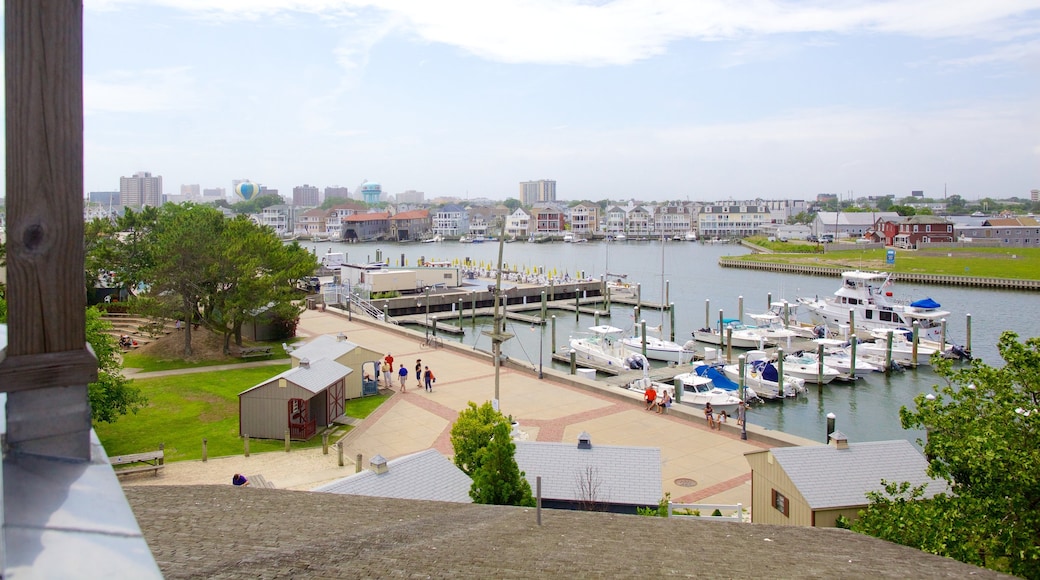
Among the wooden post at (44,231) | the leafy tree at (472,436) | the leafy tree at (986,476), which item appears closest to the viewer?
the wooden post at (44,231)

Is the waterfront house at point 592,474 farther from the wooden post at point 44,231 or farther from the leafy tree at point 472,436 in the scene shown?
the wooden post at point 44,231

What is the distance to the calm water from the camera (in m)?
29.1

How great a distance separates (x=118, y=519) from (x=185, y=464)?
1741 cm

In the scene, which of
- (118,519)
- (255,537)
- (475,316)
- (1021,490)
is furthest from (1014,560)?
(475,316)

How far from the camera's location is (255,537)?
6.75 metres

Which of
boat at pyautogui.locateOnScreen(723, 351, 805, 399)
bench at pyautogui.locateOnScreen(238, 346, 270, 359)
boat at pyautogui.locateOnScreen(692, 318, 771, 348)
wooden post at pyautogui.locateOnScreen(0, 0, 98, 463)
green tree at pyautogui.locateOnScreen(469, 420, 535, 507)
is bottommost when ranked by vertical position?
boat at pyautogui.locateOnScreen(723, 351, 805, 399)

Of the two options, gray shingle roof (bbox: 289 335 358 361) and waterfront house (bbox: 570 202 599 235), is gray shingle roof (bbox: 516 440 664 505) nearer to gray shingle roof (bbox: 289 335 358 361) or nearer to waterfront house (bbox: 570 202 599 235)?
gray shingle roof (bbox: 289 335 358 361)

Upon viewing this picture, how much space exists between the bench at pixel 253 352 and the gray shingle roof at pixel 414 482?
2005cm

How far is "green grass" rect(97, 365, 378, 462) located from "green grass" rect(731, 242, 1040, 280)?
74.8 meters

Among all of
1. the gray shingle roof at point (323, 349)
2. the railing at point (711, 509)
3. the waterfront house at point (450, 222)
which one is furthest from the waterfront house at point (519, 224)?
the railing at point (711, 509)

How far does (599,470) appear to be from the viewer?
44.9 ft

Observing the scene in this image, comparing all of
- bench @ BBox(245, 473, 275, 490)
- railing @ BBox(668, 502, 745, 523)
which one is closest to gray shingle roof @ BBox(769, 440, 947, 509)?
railing @ BBox(668, 502, 745, 523)

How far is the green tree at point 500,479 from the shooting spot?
453 inches

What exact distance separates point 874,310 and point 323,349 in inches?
1390
